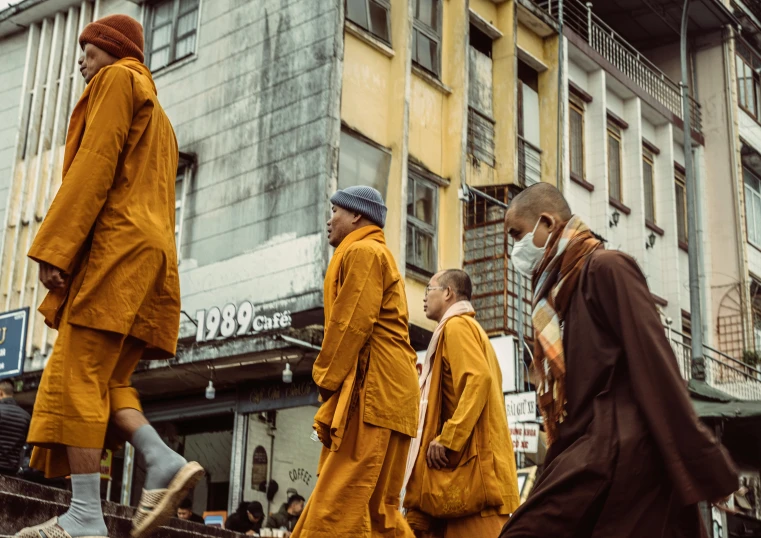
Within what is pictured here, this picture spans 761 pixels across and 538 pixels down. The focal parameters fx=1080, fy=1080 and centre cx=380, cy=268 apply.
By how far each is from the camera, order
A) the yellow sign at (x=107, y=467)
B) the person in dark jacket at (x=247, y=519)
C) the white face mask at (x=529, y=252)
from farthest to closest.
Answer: the yellow sign at (x=107, y=467) < the person in dark jacket at (x=247, y=519) < the white face mask at (x=529, y=252)

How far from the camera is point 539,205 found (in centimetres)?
417

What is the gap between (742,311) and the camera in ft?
87.0

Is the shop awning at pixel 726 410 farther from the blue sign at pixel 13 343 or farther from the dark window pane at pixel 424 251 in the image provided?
the blue sign at pixel 13 343

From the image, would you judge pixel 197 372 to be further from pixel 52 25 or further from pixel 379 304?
pixel 379 304

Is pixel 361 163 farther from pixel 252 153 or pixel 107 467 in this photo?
pixel 107 467

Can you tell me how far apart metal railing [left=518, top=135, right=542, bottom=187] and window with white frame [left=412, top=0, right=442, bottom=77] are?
2.74m

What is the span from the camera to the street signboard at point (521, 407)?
523 inches

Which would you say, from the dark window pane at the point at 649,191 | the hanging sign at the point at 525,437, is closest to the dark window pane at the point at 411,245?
the hanging sign at the point at 525,437

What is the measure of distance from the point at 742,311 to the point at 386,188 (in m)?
13.3

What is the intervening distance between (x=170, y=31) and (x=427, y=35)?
4.50m

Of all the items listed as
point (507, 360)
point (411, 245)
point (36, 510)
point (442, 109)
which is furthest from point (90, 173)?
point (442, 109)

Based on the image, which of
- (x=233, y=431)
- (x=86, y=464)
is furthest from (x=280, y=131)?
(x=86, y=464)

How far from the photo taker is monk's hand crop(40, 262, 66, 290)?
177 inches

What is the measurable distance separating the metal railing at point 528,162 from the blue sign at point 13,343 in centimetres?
1043
